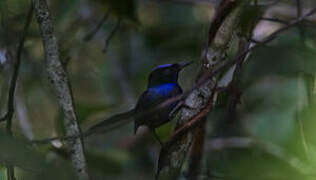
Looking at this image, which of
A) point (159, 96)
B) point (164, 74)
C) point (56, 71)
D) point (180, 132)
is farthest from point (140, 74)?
point (180, 132)

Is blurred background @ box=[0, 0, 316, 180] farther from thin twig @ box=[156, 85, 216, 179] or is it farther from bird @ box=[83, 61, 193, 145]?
thin twig @ box=[156, 85, 216, 179]

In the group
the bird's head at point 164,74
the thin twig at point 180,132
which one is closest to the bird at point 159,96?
the bird's head at point 164,74

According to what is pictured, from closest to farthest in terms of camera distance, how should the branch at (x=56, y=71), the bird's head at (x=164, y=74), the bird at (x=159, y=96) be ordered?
the branch at (x=56, y=71) → the bird at (x=159, y=96) → the bird's head at (x=164, y=74)

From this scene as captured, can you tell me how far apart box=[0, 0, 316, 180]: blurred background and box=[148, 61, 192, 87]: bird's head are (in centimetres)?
25

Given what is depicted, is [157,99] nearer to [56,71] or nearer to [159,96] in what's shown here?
[159,96]

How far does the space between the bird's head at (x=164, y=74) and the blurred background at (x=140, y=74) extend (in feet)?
0.83

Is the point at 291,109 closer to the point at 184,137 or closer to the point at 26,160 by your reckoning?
the point at 184,137

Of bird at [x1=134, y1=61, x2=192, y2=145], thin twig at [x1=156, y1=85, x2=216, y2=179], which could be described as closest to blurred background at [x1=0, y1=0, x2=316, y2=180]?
bird at [x1=134, y1=61, x2=192, y2=145]

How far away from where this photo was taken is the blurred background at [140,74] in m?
2.61

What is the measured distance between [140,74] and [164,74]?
174 centimetres

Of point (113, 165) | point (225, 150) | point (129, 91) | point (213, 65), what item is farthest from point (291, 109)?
point (213, 65)

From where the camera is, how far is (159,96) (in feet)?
7.43

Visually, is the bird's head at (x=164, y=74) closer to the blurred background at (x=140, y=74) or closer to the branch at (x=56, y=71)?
the blurred background at (x=140, y=74)

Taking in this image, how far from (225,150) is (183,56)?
3.77 ft
